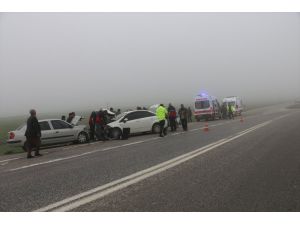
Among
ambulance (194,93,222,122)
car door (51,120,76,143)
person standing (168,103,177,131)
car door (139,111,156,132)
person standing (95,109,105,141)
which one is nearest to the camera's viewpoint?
car door (51,120,76,143)

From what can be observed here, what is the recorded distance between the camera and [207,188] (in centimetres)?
656

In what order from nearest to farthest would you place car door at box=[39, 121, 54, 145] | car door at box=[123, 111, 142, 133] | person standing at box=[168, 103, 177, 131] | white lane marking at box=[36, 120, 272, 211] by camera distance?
white lane marking at box=[36, 120, 272, 211]
car door at box=[39, 121, 54, 145]
car door at box=[123, 111, 142, 133]
person standing at box=[168, 103, 177, 131]

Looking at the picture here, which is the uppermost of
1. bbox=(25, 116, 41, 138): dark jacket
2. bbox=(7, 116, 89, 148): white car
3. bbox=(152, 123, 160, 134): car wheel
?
bbox=(25, 116, 41, 138): dark jacket

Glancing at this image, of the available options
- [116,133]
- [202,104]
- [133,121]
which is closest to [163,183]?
[116,133]

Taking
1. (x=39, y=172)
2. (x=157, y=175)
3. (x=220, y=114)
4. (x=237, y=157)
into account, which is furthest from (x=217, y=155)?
(x=220, y=114)

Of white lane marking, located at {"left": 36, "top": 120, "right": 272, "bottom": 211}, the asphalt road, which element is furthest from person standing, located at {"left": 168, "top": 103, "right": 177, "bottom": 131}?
white lane marking, located at {"left": 36, "top": 120, "right": 272, "bottom": 211}

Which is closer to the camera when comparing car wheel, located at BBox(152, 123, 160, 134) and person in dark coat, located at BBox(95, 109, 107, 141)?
person in dark coat, located at BBox(95, 109, 107, 141)

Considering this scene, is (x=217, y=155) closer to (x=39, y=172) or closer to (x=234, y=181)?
(x=234, y=181)

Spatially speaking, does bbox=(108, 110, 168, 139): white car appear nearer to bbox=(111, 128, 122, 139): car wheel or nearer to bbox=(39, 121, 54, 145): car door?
bbox=(111, 128, 122, 139): car wheel

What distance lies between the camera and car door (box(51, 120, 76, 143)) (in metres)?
17.8

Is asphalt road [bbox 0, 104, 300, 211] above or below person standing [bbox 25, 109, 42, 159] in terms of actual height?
below

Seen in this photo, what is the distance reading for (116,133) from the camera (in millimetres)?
20219

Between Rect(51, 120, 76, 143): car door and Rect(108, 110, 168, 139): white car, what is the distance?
2.49m

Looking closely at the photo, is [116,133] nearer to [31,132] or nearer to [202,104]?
[31,132]
